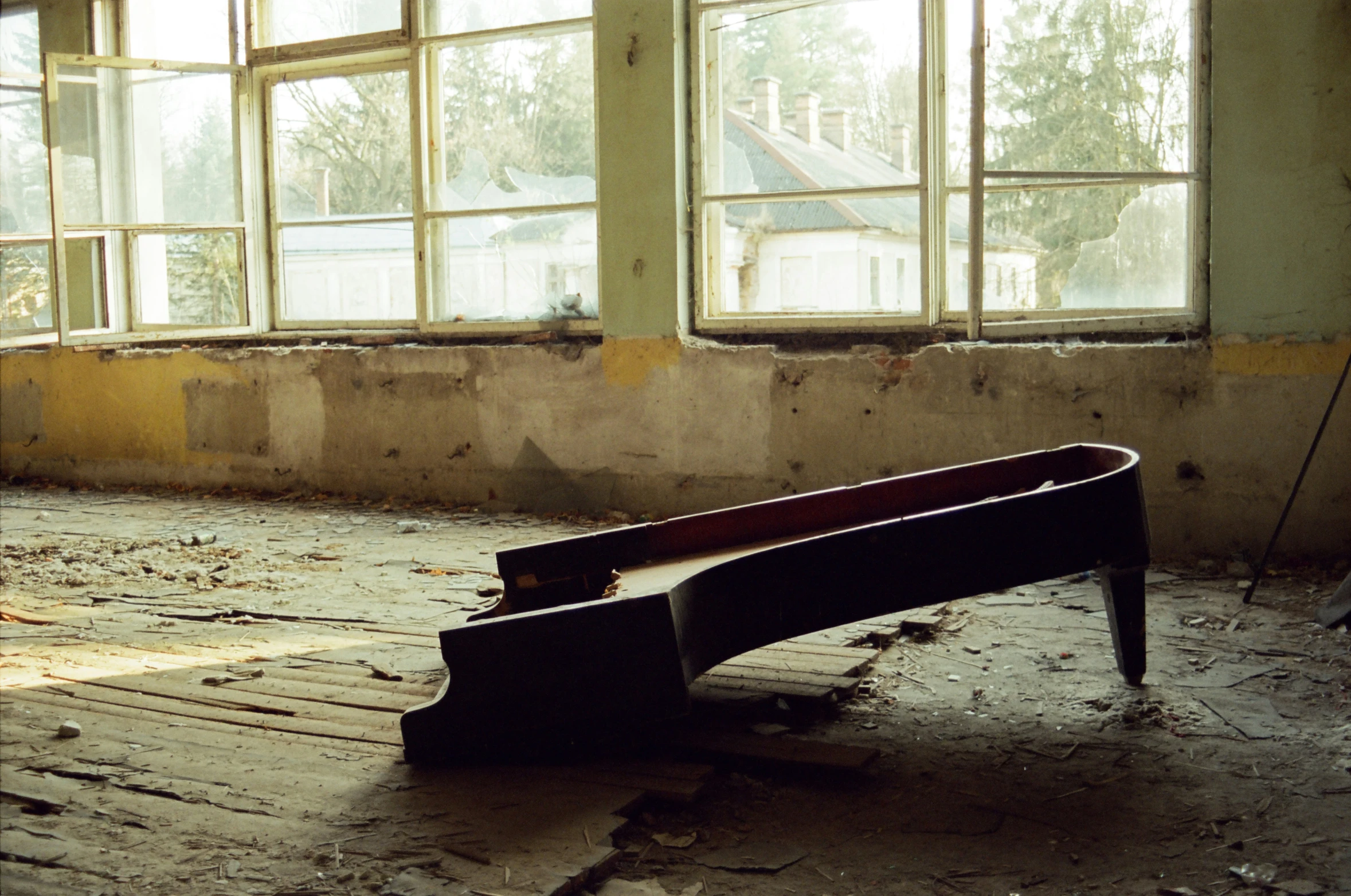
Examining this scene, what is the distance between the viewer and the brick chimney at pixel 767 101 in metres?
5.04

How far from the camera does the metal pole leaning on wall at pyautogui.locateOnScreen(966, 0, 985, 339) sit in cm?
394

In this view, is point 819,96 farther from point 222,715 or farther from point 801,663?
point 222,715

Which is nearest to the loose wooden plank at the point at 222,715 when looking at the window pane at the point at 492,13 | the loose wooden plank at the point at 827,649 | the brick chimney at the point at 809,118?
the loose wooden plank at the point at 827,649

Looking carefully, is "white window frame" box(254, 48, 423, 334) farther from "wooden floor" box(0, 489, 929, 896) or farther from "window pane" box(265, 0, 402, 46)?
"wooden floor" box(0, 489, 929, 896)

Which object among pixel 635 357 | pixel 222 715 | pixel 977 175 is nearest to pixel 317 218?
pixel 635 357

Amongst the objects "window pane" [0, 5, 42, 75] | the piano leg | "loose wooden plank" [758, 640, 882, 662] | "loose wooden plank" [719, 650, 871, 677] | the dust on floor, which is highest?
"window pane" [0, 5, 42, 75]

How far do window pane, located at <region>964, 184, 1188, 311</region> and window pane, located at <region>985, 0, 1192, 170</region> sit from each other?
123 mm

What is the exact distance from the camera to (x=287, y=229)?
6.40 metres

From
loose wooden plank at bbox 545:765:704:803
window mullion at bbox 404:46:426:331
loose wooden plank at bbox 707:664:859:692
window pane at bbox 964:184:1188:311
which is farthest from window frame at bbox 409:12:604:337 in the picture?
loose wooden plank at bbox 545:765:704:803

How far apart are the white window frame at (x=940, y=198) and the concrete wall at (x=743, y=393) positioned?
0.32 feet

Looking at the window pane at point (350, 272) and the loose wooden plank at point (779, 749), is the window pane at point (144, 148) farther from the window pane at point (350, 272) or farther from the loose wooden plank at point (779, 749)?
the loose wooden plank at point (779, 749)

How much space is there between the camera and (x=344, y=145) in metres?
6.14

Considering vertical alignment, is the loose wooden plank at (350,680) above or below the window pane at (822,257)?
below

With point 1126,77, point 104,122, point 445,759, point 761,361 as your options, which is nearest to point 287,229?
point 104,122
